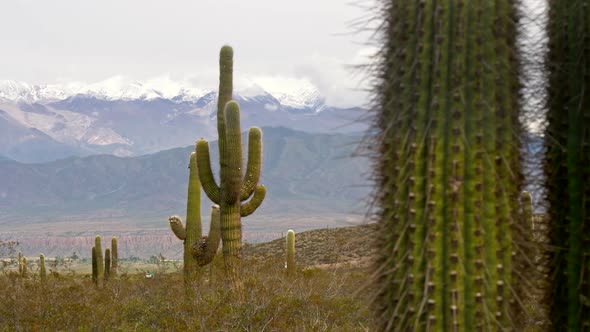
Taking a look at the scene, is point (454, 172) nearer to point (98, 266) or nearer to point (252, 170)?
point (252, 170)

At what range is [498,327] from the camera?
2.97m

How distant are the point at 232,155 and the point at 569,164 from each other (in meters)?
8.93

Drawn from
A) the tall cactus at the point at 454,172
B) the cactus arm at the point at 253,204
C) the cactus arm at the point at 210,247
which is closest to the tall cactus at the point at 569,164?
the tall cactus at the point at 454,172

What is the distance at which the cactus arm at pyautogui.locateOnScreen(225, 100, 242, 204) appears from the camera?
464 inches

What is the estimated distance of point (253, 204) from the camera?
544 inches

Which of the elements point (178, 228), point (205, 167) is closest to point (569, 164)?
point (205, 167)

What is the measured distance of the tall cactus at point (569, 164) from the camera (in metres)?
3.12

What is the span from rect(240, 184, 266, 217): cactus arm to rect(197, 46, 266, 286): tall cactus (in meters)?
0.90

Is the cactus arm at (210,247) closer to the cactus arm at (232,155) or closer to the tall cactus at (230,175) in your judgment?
the tall cactus at (230,175)

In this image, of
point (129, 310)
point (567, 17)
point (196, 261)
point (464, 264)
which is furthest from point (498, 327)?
point (196, 261)

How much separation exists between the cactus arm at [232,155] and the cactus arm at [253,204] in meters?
1.24

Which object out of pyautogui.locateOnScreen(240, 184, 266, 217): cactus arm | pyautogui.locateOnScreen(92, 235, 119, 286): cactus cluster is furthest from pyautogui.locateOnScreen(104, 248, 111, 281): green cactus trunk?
pyautogui.locateOnScreen(240, 184, 266, 217): cactus arm

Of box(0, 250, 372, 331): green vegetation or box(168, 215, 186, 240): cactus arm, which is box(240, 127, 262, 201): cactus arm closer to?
box(0, 250, 372, 331): green vegetation

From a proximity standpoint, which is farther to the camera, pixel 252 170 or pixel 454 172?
pixel 252 170
